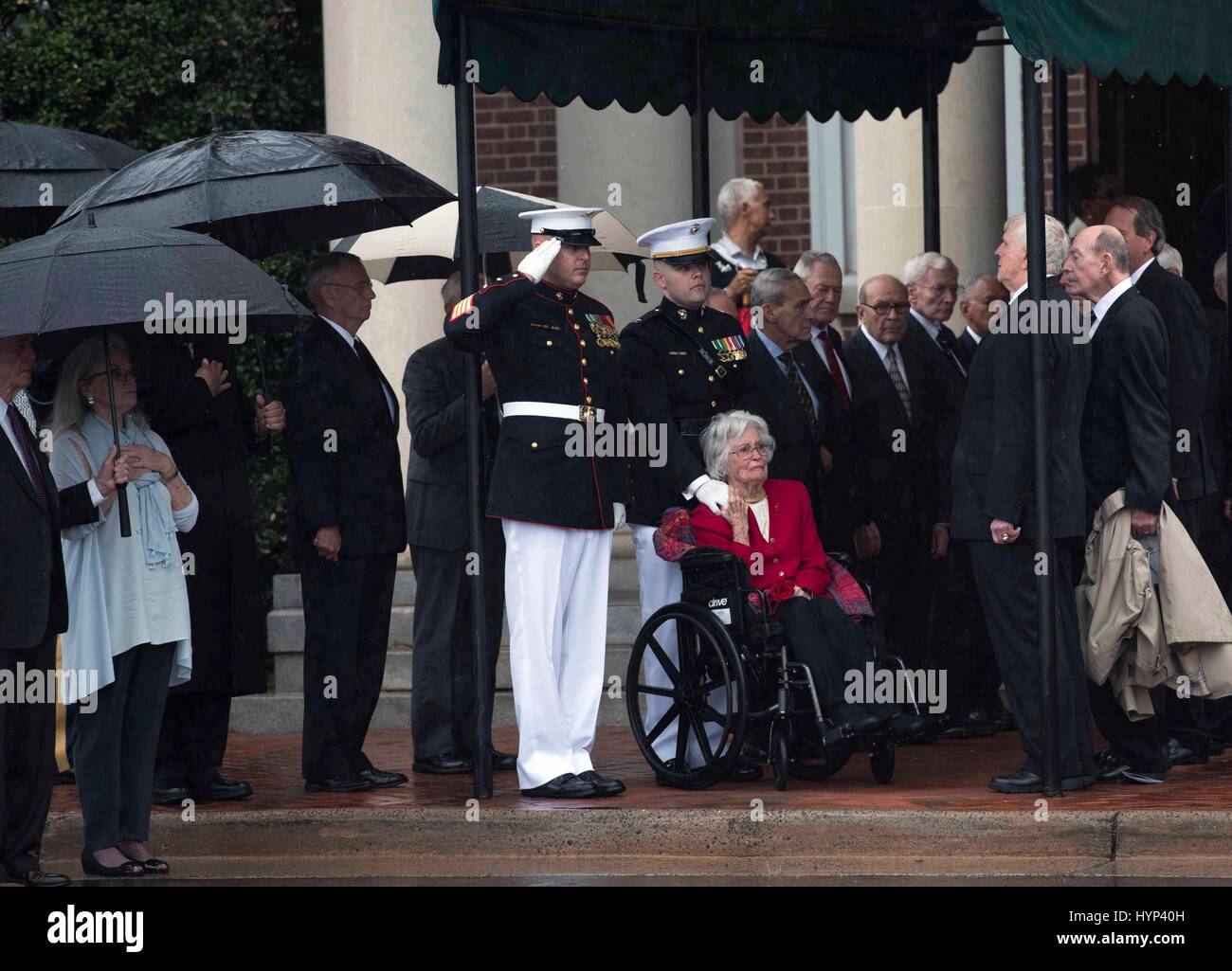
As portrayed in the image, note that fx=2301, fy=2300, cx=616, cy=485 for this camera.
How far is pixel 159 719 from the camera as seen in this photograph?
748cm

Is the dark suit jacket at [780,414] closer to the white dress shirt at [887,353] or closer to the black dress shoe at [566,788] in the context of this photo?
the white dress shirt at [887,353]

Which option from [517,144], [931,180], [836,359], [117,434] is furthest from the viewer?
[517,144]

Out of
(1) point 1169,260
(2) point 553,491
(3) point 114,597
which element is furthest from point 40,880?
(1) point 1169,260

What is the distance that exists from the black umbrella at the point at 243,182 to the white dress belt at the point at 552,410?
879 mm

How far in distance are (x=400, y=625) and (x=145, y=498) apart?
3812 millimetres

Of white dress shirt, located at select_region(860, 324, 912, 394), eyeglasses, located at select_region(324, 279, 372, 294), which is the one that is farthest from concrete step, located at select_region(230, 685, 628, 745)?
eyeglasses, located at select_region(324, 279, 372, 294)

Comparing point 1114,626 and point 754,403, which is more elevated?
point 754,403

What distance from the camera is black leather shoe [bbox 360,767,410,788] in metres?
8.68

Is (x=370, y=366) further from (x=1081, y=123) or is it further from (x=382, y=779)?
(x=1081, y=123)

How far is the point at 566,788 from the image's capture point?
8.16 meters

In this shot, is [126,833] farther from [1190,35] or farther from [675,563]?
[1190,35]

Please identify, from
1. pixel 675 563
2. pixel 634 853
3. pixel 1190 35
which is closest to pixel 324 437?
pixel 675 563

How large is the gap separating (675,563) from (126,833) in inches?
93.3
